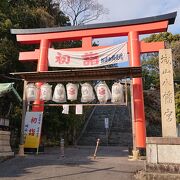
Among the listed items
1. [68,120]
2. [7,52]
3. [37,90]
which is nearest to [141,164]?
[37,90]

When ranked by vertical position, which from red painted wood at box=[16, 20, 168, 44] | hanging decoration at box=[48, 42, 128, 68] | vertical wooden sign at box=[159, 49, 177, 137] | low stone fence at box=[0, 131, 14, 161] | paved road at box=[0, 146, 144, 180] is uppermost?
red painted wood at box=[16, 20, 168, 44]

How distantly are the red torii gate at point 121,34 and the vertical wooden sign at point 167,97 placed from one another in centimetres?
450

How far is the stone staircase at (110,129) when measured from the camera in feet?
86.2

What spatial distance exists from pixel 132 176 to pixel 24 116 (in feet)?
22.7

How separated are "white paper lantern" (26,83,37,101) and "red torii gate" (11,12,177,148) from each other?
0.68 m

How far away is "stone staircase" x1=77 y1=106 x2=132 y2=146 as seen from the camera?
86.2ft

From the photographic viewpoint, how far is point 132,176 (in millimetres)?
10375

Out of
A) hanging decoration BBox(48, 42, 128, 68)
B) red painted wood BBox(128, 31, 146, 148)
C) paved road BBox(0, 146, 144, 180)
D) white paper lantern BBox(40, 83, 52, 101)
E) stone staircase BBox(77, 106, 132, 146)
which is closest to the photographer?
paved road BBox(0, 146, 144, 180)

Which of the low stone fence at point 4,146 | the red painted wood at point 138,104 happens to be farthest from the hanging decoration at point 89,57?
the low stone fence at point 4,146

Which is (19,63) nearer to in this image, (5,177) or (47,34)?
(47,34)

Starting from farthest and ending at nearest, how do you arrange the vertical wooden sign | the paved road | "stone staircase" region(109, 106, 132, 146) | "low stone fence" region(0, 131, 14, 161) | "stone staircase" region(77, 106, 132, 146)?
"stone staircase" region(77, 106, 132, 146)
"stone staircase" region(109, 106, 132, 146)
"low stone fence" region(0, 131, 14, 161)
the vertical wooden sign
the paved road

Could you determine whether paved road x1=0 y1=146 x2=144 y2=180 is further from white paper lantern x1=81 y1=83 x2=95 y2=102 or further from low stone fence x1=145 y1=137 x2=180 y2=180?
white paper lantern x1=81 y1=83 x2=95 y2=102

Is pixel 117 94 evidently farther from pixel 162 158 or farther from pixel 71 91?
pixel 162 158

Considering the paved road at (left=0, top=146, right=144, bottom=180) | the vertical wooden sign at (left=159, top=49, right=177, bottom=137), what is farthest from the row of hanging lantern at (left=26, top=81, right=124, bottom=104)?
the vertical wooden sign at (left=159, top=49, right=177, bottom=137)
